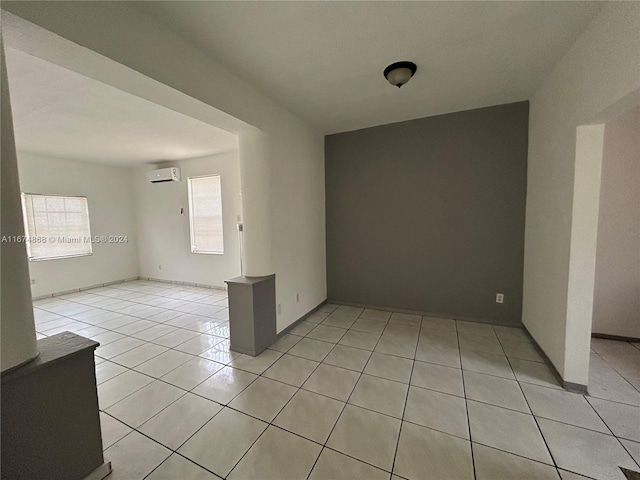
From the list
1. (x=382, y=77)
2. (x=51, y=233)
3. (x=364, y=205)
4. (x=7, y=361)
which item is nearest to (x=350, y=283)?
(x=364, y=205)

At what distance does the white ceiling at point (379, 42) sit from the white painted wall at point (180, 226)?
2.54 m

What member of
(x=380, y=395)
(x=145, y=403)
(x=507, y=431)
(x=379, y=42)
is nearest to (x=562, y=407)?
(x=507, y=431)

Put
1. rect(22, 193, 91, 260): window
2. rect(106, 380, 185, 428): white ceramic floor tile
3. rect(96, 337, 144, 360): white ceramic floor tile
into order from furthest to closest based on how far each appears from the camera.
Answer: rect(22, 193, 91, 260): window, rect(96, 337, 144, 360): white ceramic floor tile, rect(106, 380, 185, 428): white ceramic floor tile

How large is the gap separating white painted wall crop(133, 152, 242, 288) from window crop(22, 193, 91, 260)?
0.98 m

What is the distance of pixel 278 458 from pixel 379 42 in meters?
2.70

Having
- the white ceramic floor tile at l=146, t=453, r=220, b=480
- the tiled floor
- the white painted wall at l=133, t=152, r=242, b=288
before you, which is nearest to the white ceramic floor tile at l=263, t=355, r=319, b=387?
the tiled floor

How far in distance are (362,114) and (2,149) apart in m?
2.91

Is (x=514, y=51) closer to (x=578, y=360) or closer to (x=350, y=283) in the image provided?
(x=578, y=360)

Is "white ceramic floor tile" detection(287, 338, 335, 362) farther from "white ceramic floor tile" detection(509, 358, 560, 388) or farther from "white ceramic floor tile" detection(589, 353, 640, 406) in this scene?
"white ceramic floor tile" detection(589, 353, 640, 406)

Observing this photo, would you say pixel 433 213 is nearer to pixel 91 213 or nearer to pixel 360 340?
pixel 360 340

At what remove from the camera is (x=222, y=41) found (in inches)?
67.2

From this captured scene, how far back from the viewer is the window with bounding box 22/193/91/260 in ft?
14.2

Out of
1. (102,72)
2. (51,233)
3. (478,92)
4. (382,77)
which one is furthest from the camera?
(51,233)

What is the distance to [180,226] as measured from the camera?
5.26 meters
